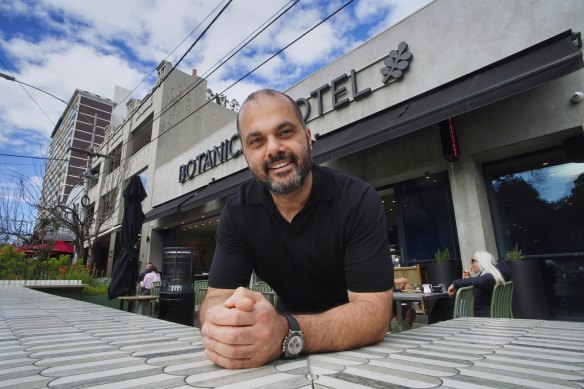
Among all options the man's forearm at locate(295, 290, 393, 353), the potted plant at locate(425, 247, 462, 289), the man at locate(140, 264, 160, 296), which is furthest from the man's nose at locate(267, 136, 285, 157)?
the man at locate(140, 264, 160, 296)

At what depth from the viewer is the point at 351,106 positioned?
6844mm

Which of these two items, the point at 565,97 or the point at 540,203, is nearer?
the point at 565,97

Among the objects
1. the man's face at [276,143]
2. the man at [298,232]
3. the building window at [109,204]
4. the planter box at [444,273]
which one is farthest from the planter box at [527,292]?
the building window at [109,204]

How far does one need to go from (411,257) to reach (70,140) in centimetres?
5950

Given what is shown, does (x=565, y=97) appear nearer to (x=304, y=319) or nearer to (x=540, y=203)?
(x=540, y=203)

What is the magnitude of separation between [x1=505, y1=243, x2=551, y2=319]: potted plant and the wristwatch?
16.0ft

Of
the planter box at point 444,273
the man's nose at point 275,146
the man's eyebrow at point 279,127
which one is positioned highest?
the man's eyebrow at point 279,127

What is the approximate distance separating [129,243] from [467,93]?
21.3 ft

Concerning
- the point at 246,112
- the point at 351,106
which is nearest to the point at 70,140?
the point at 351,106

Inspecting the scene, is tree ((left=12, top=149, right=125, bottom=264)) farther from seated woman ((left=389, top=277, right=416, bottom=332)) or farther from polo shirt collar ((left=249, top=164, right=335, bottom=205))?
polo shirt collar ((left=249, top=164, right=335, bottom=205))

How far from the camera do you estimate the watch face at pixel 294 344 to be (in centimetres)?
84

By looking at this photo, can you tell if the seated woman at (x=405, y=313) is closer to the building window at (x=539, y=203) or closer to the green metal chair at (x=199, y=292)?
the building window at (x=539, y=203)

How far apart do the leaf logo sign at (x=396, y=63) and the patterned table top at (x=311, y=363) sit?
581cm

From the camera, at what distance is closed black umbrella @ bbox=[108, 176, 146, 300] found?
5848mm
